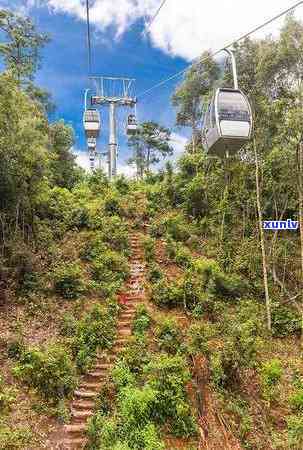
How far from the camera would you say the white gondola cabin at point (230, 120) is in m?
14.1

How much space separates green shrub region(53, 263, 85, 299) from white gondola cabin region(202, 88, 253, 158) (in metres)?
5.61

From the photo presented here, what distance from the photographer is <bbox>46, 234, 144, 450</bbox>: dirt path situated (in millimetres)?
8146

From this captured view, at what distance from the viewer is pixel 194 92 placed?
94.6 ft

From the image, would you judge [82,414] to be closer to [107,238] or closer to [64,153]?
[107,238]

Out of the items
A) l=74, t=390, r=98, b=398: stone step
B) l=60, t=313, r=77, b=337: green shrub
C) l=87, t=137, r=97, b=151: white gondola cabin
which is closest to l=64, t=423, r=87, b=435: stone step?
l=74, t=390, r=98, b=398: stone step

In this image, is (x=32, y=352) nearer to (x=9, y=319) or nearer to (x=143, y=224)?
(x=9, y=319)

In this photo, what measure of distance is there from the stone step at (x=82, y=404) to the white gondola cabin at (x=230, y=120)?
819 cm

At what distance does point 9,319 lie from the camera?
35.7ft

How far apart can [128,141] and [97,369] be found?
2638cm

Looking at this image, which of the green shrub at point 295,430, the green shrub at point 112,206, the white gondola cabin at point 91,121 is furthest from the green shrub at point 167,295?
the white gondola cabin at point 91,121

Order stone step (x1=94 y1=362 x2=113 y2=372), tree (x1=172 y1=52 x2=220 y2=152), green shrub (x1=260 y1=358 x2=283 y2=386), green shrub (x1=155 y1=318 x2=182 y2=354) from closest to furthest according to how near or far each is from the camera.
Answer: stone step (x1=94 y1=362 x2=113 y2=372)
green shrub (x1=155 y1=318 x2=182 y2=354)
green shrub (x1=260 y1=358 x2=283 y2=386)
tree (x1=172 y1=52 x2=220 y2=152)

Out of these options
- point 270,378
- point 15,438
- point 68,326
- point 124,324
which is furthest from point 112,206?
point 15,438

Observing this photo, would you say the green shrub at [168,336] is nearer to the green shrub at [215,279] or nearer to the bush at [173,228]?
the green shrub at [215,279]

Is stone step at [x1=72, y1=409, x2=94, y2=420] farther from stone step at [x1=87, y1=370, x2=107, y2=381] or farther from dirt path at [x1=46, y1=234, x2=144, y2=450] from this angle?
stone step at [x1=87, y1=370, x2=107, y2=381]
